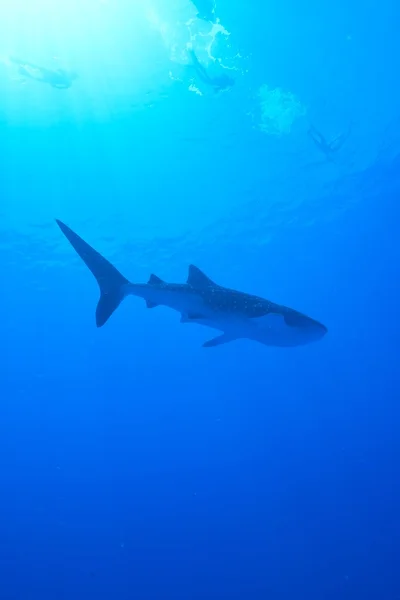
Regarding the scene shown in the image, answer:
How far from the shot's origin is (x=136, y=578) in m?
30.0

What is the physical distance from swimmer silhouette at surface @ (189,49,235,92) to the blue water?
10.3 inches

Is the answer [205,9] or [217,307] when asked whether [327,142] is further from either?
[217,307]

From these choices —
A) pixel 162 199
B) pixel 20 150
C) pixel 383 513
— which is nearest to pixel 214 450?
pixel 383 513

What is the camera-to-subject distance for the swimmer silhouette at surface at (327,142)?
24.0 meters

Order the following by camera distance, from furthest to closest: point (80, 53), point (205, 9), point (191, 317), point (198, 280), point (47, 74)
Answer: point (47, 74)
point (80, 53)
point (205, 9)
point (198, 280)
point (191, 317)

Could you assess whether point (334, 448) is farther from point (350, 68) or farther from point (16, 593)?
point (350, 68)

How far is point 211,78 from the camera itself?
18047 millimetres

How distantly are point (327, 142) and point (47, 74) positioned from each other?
16.2 m

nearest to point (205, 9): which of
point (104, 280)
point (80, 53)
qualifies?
point (80, 53)

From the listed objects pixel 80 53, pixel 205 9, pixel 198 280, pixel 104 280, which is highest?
pixel 80 53

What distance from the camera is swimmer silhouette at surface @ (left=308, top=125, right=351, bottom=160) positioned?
24.0m

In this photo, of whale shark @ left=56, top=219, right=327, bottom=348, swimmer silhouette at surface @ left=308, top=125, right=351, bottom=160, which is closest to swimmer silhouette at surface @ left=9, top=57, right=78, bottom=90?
swimmer silhouette at surface @ left=308, top=125, right=351, bottom=160

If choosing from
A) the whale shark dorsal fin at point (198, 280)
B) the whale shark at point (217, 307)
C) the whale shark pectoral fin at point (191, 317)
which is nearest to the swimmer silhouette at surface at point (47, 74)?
the whale shark at point (217, 307)

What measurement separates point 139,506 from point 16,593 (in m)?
12.4
